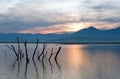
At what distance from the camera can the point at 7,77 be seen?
3431 centimetres

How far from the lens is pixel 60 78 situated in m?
34.2

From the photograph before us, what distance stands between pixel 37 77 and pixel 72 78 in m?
4.18

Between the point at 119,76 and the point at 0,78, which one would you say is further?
the point at 119,76

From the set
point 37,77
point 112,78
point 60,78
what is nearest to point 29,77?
point 37,77

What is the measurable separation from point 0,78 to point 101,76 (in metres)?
11.1

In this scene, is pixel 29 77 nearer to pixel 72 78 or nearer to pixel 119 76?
pixel 72 78

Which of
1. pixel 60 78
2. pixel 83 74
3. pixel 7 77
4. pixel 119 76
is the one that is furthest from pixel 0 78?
pixel 119 76

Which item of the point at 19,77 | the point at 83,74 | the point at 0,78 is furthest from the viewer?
the point at 83,74

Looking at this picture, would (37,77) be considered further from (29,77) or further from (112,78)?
(112,78)

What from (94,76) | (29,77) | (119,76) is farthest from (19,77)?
(119,76)

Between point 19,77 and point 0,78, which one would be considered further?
point 19,77

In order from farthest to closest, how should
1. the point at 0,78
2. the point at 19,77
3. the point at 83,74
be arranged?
1. the point at 83,74
2. the point at 19,77
3. the point at 0,78

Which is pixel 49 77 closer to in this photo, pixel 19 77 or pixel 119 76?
pixel 19 77

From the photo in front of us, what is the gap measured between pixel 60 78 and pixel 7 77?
18.5ft
